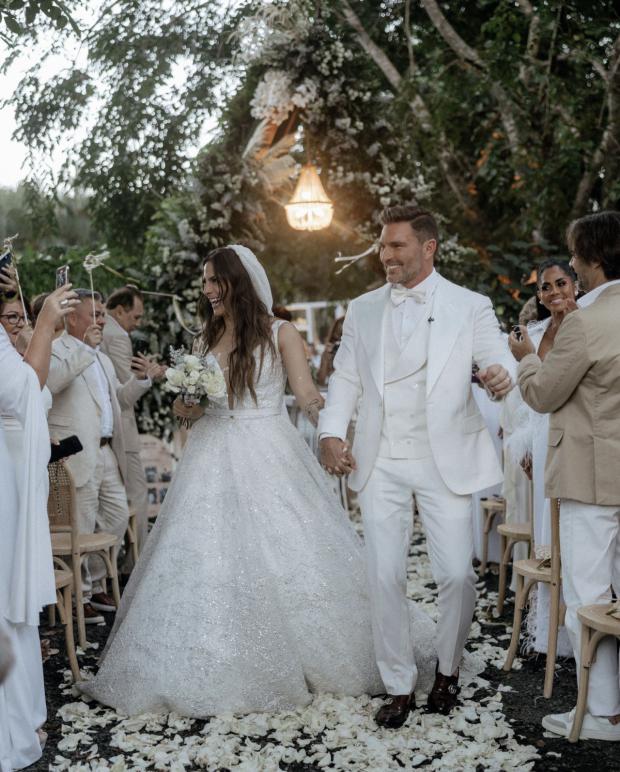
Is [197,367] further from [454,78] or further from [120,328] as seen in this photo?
[454,78]

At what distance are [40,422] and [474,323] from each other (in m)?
1.81

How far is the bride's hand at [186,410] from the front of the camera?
473 centimetres

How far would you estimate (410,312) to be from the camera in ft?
13.9

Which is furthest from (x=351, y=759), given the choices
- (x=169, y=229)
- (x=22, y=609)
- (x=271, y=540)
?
(x=169, y=229)

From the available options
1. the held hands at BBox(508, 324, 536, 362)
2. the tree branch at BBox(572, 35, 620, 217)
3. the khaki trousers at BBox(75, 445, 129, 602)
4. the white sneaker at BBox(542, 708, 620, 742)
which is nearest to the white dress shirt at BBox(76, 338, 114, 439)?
the khaki trousers at BBox(75, 445, 129, 602)

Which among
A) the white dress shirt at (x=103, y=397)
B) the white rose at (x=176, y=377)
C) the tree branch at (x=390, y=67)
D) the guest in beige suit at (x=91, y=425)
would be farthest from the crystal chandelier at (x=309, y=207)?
the white rose at (x=176, y=377)

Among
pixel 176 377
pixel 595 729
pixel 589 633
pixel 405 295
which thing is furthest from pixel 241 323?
pixel 595 729

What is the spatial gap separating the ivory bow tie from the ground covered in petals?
5.71 ft

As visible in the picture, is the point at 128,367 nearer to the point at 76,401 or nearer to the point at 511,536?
the point at 76,401

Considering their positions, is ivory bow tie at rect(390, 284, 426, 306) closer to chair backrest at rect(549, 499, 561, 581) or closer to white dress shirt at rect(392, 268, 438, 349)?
white dress shirt at rect(392, 268, 438, 349)

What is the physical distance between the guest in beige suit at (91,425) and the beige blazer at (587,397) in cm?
278

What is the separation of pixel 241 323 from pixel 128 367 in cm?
276

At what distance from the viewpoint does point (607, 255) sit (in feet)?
12.5

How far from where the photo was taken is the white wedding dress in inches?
167
